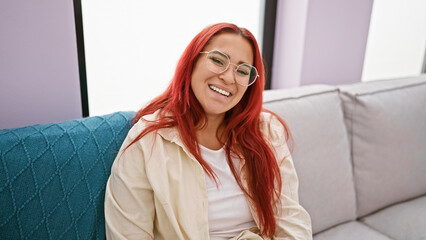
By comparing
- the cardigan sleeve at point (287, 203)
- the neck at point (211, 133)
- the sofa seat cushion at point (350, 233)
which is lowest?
the sofa seat cushion at point (350, 233)

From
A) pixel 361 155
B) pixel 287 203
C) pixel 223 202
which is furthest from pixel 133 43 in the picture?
pixel 361 155

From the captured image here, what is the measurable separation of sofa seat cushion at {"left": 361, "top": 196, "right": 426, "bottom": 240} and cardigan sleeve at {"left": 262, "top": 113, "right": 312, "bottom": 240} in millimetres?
584

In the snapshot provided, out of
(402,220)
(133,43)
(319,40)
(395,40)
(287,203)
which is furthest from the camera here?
(395,40)

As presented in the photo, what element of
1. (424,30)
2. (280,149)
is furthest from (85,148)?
(424,30)

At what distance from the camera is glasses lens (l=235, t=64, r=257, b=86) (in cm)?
103

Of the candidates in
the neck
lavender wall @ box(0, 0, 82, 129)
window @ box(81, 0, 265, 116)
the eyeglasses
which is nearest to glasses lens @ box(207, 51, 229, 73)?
the eyeglasses

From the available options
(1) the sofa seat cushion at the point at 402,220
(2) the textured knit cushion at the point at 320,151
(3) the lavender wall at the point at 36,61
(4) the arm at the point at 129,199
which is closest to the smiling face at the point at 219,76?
(4) the arm at the point at 129,199

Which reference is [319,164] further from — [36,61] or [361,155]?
[36,61]

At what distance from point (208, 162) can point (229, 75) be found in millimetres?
312

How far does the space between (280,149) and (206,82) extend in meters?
0.41

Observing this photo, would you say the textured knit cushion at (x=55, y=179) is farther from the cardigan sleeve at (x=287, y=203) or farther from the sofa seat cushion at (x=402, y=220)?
the sofa seat cushion at (x=402, y=220)

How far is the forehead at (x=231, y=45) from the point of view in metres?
1.01

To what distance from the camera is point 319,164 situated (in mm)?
1413

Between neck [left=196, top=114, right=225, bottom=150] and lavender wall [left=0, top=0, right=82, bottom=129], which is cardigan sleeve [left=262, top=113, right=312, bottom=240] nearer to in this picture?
neck [left=196, top=114, right=225, bottom=150]
